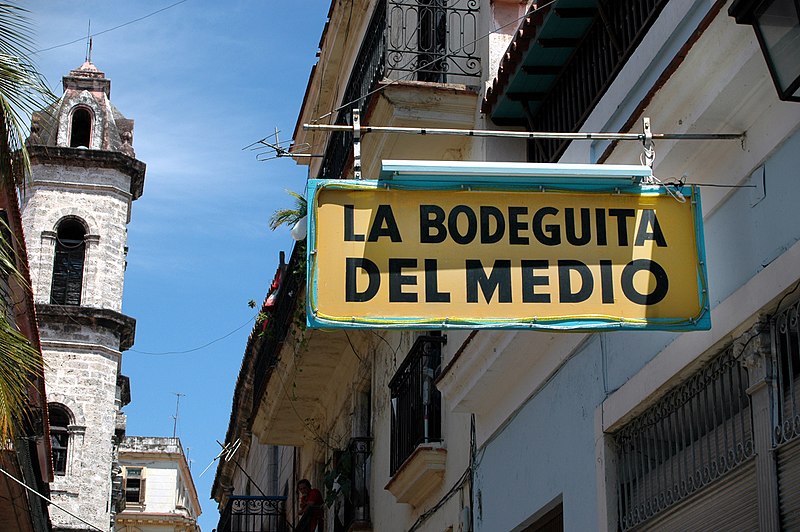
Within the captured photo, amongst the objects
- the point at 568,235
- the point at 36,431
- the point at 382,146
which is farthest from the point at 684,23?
the point at 36,431

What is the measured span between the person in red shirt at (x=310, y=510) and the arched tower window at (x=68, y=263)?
2028 cm

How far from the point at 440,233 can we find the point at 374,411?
9471mm

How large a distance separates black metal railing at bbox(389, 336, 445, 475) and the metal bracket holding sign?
19.7ft

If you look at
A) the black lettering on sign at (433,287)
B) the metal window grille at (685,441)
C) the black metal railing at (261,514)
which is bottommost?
the metal window grille at (685,441)

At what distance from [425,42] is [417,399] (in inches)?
121

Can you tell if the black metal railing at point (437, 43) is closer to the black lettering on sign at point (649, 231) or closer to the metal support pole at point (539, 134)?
the metal support pole at point (539, 134)

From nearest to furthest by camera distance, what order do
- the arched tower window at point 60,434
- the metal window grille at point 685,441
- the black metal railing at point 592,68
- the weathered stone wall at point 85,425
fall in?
the metal window grille at point 685,441
the black metal railing at point 592,68
the weathered stone wall at point 85,425
the arched tower window at point 60,434

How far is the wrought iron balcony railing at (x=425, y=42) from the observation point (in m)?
11.3

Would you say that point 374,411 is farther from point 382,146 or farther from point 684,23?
point 684,23

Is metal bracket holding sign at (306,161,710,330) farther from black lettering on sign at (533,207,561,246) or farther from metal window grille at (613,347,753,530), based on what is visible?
metal window grille at (613,347,753,530)

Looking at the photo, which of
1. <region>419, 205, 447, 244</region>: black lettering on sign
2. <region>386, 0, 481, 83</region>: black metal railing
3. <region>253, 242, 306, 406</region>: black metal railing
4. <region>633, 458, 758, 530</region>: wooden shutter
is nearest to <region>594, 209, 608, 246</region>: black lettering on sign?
<region>419, 205, 447, 244</region>: black lettering on sign

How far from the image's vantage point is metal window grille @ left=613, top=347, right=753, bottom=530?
247 inches

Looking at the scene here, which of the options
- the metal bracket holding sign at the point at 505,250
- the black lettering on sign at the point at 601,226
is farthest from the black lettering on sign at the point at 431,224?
the black lettering on sign at the point at 601,226

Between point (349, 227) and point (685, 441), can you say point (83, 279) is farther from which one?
point (349, 227)
